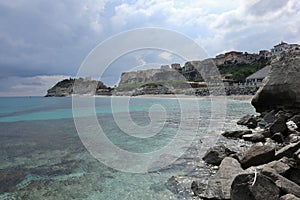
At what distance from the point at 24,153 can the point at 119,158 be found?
217 inches

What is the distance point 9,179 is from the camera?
8305 millimetres

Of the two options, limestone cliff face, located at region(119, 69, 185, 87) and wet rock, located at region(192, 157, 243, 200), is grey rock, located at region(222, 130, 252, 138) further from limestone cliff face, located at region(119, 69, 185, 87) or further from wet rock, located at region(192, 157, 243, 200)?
limestone cliff face, located at region(119, 69, 185, 87)

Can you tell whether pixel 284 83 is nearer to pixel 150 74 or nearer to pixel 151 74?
pixel 150 74

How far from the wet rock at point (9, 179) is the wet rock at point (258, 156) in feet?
24.5

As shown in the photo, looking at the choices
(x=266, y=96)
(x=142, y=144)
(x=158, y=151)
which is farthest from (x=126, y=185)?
(x=266, y=96)

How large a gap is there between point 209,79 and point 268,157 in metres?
Answer: 57.7

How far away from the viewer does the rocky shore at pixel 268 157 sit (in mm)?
4777

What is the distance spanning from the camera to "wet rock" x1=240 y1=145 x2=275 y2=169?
273 inches

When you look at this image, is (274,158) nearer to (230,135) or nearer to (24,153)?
(230,135)

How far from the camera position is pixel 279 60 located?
15.0m

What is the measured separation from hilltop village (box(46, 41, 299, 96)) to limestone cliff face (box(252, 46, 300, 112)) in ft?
63.6

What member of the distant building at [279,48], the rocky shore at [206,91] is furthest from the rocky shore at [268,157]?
the distant building at [279,48]

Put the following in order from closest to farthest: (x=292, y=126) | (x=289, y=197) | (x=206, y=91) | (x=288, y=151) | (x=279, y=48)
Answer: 1. (x=289, y=197)
2. (x=288, y=151)
3. (x=292, y=126)
4. (x=206, y=91)
5. (x=279, y=48)

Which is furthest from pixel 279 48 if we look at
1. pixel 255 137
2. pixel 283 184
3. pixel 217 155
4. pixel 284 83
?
pixel 283 184
